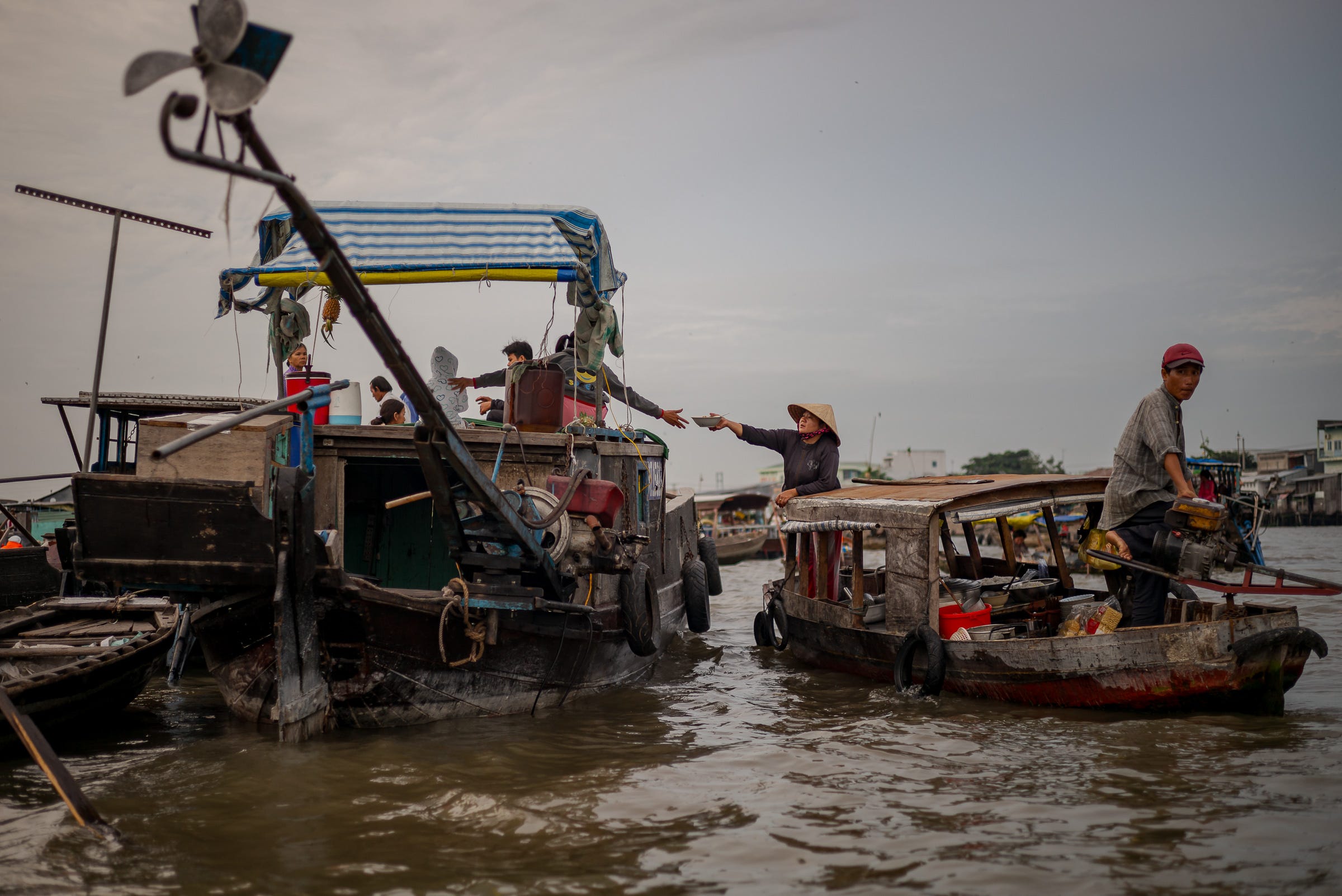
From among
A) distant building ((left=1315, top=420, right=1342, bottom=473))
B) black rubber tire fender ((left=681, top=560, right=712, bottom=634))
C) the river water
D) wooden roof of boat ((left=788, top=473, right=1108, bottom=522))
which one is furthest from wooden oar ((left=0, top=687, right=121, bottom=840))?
distant building ((left=1315, top=420, right=1342, bottom=473))

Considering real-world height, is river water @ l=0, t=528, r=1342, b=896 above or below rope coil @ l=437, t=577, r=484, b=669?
below

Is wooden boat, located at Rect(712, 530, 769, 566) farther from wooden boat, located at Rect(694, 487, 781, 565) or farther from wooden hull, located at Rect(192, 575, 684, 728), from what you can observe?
wooden hull, located at Rect(192, 575, 684, 728)

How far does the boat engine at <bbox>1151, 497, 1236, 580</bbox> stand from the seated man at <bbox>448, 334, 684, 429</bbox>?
4156 millimetres

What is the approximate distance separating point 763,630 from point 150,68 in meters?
8.52

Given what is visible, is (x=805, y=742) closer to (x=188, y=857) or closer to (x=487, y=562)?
(x=487, y=562)

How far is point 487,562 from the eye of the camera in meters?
5.62

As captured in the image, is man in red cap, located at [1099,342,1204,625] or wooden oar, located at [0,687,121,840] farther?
man in red cap, located at [1099,342,1204,625]

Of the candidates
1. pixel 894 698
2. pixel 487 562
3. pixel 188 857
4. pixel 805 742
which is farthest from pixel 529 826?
pixel 894 698

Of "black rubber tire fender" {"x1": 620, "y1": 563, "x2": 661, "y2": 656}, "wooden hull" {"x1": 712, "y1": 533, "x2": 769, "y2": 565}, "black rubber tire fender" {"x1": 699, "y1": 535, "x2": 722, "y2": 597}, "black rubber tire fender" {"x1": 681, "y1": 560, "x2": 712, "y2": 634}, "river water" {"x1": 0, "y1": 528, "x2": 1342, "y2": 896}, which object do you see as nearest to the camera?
"river water" {"x1": 0, "y1": 528, "x2": 1342, "y2": 896}

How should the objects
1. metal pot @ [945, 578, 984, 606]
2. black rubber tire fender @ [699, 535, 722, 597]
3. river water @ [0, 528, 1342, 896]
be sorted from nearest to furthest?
river water @ [0, 528, 1342, 896]
metal pot @ [945, 578, 984, 606]
black rubber tire fender @ [699, 535, 722, 597]

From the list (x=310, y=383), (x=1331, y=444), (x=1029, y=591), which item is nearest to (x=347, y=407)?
(x=310, y=383)

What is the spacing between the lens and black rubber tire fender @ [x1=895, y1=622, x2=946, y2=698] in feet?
22.3

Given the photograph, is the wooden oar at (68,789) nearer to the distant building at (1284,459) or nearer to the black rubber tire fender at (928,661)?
the black rubber tire fender at (928,661)

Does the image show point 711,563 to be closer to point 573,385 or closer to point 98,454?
point 573,385
